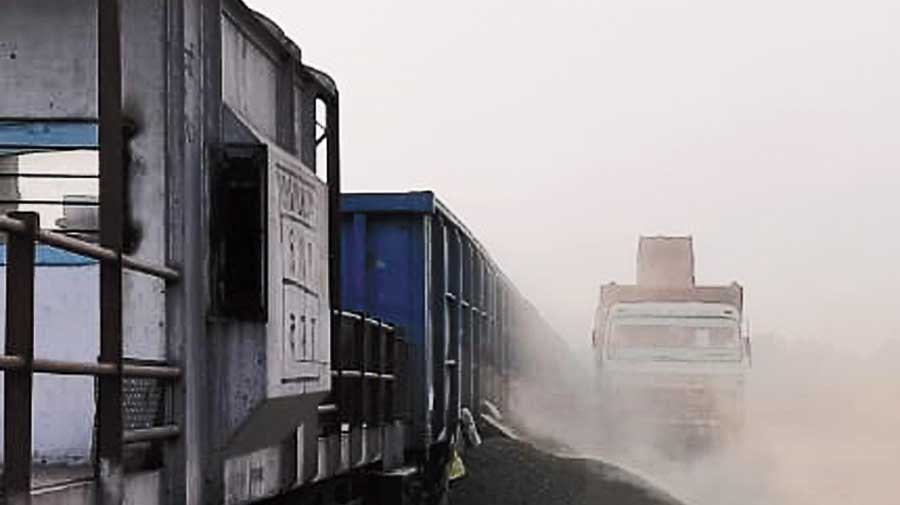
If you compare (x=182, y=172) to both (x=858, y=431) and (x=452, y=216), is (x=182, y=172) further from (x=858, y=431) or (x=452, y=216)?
(x=858, y=431)

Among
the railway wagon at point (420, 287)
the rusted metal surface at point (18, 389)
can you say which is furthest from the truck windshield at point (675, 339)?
the rusted metal surface at point (18, 389)

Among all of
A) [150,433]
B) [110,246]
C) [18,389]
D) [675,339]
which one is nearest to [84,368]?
Result: [18,389]

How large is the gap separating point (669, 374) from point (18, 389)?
19.5 meters

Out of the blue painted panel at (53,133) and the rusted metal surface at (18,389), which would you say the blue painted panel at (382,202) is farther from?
the rusted metal surface at (18,389)

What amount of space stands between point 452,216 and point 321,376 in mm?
7259

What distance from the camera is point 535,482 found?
15.6m

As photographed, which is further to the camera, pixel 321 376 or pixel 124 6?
pixel 321 376

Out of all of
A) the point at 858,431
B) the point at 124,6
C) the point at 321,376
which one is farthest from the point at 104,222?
the point at 858,431

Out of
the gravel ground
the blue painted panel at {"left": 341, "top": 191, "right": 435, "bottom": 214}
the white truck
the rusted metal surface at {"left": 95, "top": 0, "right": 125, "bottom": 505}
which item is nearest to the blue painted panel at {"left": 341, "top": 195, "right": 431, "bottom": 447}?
the blue painted panel at {"left": 341, "top": 191, "right": 435, "bottom": 214}

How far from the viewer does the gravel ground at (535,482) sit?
1488 centimetres

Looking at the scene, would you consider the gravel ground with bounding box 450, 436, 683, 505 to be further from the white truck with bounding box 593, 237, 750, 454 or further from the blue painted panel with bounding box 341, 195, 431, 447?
the white truck with bounding box 593, 237, 750, 454

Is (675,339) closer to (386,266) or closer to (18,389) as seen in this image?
(386,266)

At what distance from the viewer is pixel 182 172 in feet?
15.8

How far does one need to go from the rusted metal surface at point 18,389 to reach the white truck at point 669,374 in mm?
19404
